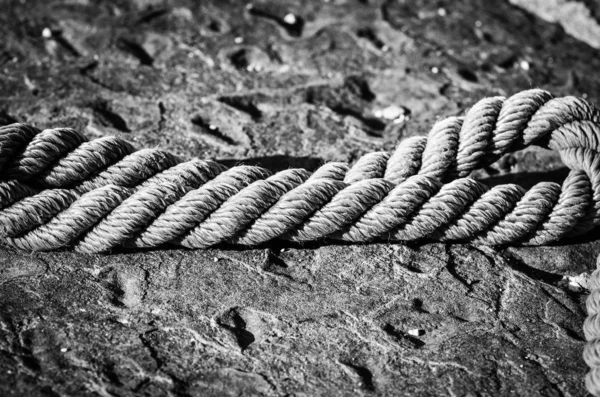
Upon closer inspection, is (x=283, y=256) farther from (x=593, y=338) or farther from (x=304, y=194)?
(x=593, y=338)

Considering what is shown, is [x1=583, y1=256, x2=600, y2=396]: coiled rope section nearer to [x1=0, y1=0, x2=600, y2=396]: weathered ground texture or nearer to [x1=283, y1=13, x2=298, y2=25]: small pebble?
[x1=0, y1=0, x2=600, y2=396]: weathered ground texture

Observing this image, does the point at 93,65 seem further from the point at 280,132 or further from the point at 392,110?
the point at 392,110

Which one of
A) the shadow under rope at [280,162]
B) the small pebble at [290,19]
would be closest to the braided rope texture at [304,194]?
the shadow under rope at [280,162]

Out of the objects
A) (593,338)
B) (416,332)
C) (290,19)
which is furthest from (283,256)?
(290,19)

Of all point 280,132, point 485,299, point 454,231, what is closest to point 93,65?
point 280,132

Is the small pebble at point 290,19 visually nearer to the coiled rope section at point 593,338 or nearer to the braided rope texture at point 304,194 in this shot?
the braided rope texture at point 304,194
